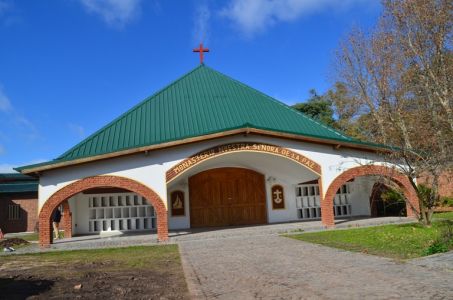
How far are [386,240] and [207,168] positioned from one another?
9736 mm

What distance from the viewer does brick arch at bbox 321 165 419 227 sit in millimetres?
17500

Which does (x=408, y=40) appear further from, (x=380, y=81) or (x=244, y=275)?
(x=244, y=275)

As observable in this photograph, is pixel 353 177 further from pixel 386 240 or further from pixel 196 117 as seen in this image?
pixel 196 117

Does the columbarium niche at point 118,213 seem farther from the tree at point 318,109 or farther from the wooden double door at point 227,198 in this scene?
the tree at point 318,109

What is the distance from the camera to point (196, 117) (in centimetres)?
1872

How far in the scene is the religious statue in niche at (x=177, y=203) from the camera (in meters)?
20.0

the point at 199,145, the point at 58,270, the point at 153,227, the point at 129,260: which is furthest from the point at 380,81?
the point at 58,270

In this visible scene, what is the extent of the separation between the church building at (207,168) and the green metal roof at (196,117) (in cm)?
5

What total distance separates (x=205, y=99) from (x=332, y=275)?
44.7 ft

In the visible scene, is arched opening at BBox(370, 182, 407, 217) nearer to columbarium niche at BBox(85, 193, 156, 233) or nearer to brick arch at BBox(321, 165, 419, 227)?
brick arch at BBox(321, 165, 419, 227)

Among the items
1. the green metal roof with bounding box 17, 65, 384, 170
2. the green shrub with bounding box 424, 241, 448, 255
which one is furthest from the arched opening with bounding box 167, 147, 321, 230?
the green shrub with bounding box 424, 241, 448, 255

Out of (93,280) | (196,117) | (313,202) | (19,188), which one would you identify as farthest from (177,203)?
(19,188)

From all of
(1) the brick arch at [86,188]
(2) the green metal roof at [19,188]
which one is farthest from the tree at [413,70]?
(2) the green metal roof at [19,188]

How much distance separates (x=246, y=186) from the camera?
68.4 feet
